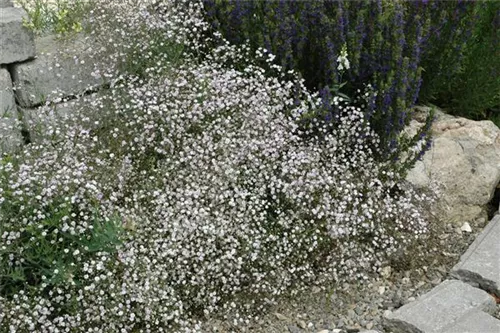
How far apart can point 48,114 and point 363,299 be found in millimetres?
2291

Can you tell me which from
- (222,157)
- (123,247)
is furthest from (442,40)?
(123,247)

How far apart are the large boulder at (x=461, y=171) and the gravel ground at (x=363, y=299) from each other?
0.82 ft

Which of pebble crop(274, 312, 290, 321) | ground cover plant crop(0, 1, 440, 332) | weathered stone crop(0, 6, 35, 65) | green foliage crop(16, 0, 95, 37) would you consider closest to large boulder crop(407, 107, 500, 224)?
ground cover plant crop(0, 1, 440, 332)

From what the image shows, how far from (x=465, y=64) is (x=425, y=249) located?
1.65 m

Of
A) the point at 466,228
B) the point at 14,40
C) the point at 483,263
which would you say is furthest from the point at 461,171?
the point at 14,40

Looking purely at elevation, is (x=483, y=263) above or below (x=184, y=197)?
below

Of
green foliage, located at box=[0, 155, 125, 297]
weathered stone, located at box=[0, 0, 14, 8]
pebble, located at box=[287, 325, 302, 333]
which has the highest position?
weathered stone, located at box=[0, 0, 14, 8]

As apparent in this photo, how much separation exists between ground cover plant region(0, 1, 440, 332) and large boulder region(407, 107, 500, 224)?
24 centimetres

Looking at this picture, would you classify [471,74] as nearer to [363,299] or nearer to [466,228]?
[466,228]

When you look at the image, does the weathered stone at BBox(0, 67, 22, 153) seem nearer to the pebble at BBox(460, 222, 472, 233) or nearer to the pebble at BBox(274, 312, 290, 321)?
the pebble at BBox(274, 312, 290, 321)

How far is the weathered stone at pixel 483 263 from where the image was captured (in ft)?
13.5

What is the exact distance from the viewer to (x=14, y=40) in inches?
177

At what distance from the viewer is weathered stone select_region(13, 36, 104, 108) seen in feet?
15.1

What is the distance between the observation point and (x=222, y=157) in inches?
167
